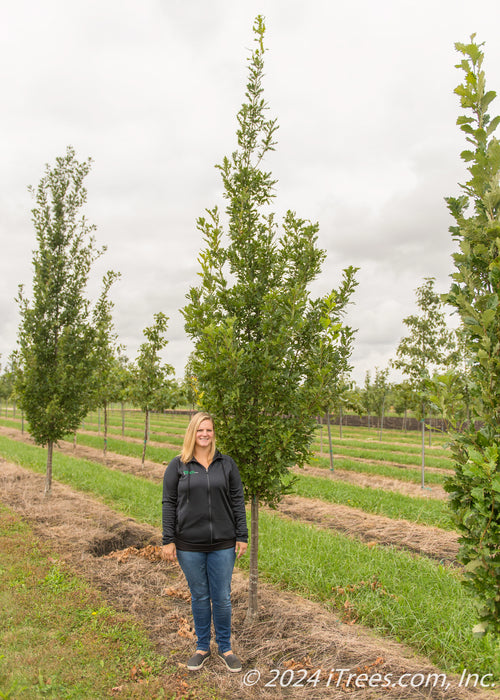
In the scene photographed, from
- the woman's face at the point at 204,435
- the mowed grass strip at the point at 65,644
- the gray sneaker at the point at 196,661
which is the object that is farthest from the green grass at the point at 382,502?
the woman's face at the point at 204,435

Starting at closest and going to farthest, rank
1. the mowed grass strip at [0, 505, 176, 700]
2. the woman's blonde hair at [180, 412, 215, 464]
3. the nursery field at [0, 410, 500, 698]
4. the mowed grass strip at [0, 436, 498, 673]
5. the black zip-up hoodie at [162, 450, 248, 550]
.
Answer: the mowed grass strip at [0, 505, 176, 700]
the nursery field at [0, 410, 500, 698]
the black zip-up hoodie at [162, 450, 248, 550]
the woman's blonde hair at [180, 412, 215, 464]
the mowed grass strip at [0, 436, 498, 673]

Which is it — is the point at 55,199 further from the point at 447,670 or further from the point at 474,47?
the point at 447,670

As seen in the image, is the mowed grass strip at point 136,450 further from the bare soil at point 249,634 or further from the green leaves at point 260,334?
the green leaves at point 260,334

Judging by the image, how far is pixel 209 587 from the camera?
3998mm

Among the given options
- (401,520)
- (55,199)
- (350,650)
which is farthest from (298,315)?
(55,199)

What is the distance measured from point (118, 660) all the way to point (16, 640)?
108cm

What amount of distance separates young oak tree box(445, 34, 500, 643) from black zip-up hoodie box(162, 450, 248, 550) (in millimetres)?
2022

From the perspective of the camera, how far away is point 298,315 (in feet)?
15.0

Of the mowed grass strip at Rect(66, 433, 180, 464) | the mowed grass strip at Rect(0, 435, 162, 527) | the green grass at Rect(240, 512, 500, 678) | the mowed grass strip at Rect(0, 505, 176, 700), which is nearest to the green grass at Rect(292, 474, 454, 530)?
the green grass at Rect(240, 512, 500, 678)

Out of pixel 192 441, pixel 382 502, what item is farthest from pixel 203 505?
pixel 382 502

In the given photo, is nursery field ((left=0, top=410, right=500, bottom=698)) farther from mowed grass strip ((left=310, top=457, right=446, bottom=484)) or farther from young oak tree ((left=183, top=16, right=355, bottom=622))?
mowed grass strip ((left=310, top=457, right=446, bottom=484))

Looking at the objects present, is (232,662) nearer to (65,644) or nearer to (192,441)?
(65,644)

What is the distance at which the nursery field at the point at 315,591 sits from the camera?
370 centimetres

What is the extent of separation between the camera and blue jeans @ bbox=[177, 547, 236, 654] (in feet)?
12.7
